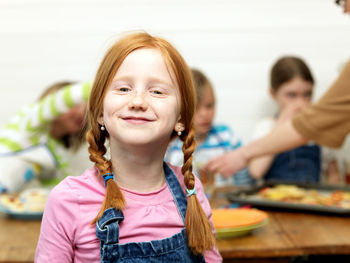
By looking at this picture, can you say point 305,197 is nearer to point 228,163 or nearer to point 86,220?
point 228,163

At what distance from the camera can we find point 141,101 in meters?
0.89

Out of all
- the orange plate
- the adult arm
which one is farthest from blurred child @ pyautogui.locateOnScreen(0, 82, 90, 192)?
the orange plate

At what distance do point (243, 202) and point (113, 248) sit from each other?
102 centimetres

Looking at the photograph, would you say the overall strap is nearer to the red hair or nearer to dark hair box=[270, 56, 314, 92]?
the red hair

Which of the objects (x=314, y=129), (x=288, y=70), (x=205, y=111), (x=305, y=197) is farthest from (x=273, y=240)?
(x=288, y=70)

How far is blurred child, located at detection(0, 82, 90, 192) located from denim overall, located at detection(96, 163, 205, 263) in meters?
1.21

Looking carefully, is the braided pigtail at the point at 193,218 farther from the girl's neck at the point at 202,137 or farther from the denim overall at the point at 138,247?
the girl's neck at the point at 202,137

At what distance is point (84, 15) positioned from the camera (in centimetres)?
327

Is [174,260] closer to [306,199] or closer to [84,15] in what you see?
[306,199]

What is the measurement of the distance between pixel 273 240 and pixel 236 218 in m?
0.15

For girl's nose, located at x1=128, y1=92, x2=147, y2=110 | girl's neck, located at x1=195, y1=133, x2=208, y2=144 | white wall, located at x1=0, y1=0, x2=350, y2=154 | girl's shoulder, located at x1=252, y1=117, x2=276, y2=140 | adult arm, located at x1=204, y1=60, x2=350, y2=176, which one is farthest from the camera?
white wall, located at x1=0, y1=0, x2=350, y2=154

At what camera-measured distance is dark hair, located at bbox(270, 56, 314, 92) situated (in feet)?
9.56

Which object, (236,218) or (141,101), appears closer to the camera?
(141,101)

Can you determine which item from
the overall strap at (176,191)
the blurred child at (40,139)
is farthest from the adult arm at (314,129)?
the overall strap at (176,191)
